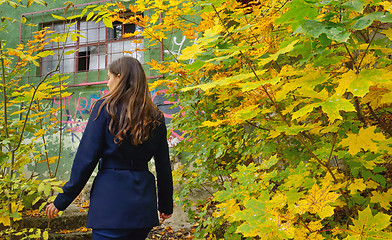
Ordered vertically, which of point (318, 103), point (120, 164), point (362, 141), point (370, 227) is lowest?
point (370, 227)

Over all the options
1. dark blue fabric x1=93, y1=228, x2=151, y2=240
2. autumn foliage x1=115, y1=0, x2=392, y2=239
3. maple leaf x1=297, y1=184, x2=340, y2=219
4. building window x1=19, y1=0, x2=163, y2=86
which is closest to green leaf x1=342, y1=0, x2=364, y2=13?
autumn foliage x1=115, y1=0, x2=392, y2=239

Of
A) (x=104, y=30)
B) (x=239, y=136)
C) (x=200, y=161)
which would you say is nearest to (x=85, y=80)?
(x=104, y=30)

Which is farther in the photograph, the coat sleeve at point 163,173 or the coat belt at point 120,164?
the coat sleeve at point 163,173

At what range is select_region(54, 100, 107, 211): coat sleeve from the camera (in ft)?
5.42

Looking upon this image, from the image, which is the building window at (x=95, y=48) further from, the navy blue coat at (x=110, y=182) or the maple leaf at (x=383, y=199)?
the maple leaf at (x=383, y=199)

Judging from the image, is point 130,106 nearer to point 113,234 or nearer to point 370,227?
point 113,234

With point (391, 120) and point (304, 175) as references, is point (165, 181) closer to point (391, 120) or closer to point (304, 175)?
point (304, 175)

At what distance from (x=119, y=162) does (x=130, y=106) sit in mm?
320

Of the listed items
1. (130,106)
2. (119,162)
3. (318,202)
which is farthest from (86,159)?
(318,202)

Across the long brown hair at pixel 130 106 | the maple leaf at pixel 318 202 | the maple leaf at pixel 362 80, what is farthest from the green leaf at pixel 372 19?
the long brown hair at pixel 130 106

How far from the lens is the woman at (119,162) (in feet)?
5.31

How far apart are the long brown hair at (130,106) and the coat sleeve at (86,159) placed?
0.07 meters

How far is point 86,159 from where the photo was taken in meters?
1.65

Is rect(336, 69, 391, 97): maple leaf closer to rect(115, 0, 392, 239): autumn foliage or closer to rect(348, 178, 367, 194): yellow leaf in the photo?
rect(115, 0, 392, 239): autumn foliage
